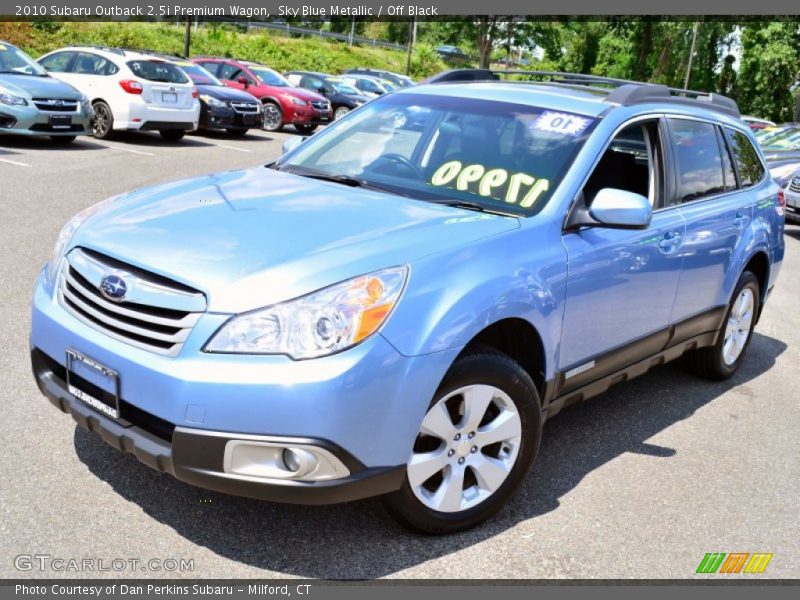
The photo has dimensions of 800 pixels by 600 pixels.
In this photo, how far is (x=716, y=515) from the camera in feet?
13.6

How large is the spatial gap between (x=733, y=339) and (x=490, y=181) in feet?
8.75

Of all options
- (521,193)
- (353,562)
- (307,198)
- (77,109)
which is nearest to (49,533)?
(353,562)

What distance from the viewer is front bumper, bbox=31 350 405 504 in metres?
3.11

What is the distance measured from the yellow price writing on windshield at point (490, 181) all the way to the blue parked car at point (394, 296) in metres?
0.01

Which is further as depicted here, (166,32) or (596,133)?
(166,32)

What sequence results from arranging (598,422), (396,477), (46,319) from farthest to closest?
(598,422), (46,319), (396,477)

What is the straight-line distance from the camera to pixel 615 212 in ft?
13.1

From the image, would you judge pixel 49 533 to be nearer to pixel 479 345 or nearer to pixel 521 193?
pixel 479 345

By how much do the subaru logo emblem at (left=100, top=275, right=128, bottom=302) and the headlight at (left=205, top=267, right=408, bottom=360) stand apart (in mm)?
449

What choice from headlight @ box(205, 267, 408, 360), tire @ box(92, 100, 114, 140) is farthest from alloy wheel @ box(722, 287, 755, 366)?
tire @ box(92, 100, 114, 140)

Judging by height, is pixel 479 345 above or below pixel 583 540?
above

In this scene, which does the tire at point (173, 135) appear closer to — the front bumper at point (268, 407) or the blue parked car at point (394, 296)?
the blue parked car at point (394, 296)

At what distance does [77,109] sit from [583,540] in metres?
12.7

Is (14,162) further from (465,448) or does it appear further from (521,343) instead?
(465,448)
